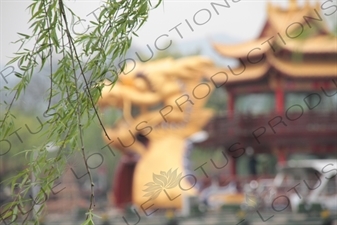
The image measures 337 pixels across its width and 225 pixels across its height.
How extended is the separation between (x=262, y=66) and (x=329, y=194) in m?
5.49

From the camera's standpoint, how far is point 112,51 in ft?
9.98

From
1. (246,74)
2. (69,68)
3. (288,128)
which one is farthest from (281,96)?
(69,68)

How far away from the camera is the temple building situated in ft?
65.0

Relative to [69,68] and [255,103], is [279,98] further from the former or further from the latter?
[69,68]

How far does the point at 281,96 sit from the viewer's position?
68.3 ft

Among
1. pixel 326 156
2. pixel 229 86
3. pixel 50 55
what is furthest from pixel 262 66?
pixel 50 55

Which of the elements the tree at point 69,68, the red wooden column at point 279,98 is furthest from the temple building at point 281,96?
the tree at point 69,68

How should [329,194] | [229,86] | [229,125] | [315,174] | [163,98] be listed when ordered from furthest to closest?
[229,86]
[229,125]
[163,98]
[315,174]
[329,194]

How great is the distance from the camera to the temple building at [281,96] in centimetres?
1980

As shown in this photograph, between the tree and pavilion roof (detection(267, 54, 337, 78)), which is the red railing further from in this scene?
the tree

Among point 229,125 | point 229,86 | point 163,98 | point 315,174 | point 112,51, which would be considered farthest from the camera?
point 229,86

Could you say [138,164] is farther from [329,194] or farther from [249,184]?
[329,194]

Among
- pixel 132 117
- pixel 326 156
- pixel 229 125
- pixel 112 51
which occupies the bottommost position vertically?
pixel 326 156

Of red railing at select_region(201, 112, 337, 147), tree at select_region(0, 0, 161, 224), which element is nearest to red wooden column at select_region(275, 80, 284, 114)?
red railing at select_region(201, 112, 337, 147)
